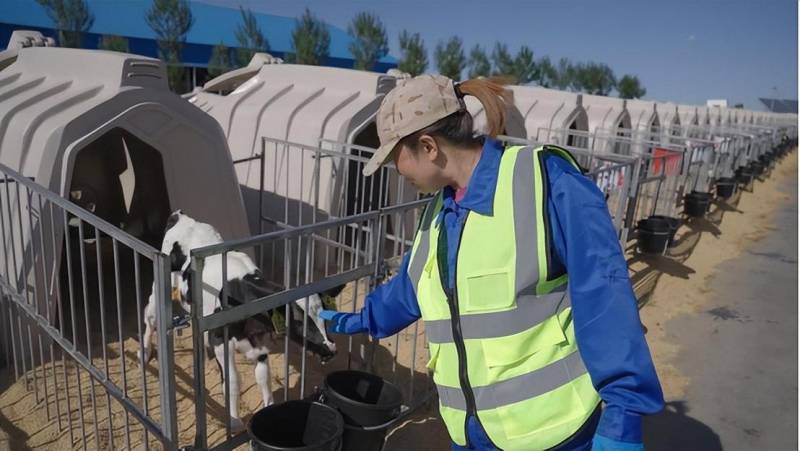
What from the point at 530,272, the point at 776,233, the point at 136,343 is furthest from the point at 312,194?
the point at 776,233

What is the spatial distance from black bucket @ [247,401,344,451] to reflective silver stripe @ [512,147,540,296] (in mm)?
1433

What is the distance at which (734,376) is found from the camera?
202 inches

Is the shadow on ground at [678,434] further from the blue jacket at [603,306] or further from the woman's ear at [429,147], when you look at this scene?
the woman's ear at [429,147]

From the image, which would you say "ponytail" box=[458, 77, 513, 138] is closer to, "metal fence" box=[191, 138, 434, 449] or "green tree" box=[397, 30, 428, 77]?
"metal fence" box=[191, 138, 434, 449]

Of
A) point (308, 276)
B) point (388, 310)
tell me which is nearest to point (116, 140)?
point (308, 276)

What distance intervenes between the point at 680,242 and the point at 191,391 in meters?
8.41

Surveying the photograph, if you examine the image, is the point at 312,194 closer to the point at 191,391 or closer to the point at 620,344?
the point at 191,391

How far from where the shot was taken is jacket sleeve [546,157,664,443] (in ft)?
4.95

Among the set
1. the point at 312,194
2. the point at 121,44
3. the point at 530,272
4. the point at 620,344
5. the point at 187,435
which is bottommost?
the point at 187,435

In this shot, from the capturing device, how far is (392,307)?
2.31 meters

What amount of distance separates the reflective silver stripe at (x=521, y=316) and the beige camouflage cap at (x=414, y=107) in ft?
1.97

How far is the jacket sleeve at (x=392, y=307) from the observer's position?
2.24 metres

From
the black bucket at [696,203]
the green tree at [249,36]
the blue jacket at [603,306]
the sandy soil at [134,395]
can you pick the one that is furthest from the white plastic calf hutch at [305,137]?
the green tree at [249,36]

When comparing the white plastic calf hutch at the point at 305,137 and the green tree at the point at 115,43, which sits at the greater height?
the green tree at the point at 115,43
